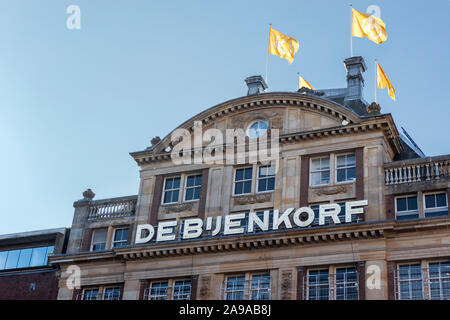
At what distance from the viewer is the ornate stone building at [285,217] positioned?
120 ft

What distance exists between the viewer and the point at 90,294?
140 feet

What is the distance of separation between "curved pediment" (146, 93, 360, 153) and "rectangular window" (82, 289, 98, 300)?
8.35m

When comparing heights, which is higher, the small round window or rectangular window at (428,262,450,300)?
the small round window

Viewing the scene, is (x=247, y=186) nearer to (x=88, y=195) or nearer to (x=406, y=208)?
(x=406, y=208)

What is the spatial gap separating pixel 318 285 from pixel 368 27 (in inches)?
600

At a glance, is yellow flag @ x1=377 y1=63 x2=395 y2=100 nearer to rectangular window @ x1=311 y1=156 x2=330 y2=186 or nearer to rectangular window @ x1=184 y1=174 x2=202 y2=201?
rectangular window @ x1=311 y1=156 x2=330 y2=186

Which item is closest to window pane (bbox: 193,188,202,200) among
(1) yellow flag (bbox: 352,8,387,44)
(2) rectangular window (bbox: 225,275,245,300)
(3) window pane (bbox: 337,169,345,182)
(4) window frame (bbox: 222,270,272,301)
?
(4) window frame (bbox: 222,270,272,301)

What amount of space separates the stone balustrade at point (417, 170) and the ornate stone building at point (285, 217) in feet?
0.19

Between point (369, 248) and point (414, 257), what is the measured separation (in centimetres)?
207

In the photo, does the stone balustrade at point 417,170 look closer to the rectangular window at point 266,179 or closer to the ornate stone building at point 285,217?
the ornate stone building at point 285,217

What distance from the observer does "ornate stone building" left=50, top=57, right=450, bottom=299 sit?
36.5m

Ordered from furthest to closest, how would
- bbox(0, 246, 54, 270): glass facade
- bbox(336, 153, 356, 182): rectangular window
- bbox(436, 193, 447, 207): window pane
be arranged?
bbox(0, 246, 54, 270): glass facade
bbox(336, 153, 356, 182): rectangular window
bbox(436, 193, 447, 207): window pane

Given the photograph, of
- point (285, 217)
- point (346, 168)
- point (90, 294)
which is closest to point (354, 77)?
point (346, 168)

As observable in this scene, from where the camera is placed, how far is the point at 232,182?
138ft
